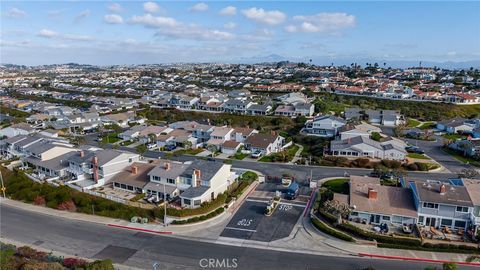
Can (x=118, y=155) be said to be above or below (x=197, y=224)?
above

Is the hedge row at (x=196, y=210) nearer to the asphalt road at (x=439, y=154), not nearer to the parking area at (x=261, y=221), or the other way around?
the parking area at (x=261, y=221)

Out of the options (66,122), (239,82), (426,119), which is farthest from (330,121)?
(239,82)

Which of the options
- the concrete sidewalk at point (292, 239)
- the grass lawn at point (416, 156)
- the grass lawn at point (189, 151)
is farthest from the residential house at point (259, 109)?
the concrete sidewalk at point (292, 239)

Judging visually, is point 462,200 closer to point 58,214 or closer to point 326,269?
point 326,269

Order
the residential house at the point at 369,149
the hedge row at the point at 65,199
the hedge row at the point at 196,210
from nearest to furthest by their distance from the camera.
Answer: the hedge row at the point at 196,210 < the hedge row at the point at 65,199 < the residential house at the point at 369,149

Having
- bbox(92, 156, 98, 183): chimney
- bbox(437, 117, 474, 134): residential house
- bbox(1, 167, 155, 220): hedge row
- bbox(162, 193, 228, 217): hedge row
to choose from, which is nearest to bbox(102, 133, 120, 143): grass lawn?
bbox(1, 167, 155, 220): hedge row

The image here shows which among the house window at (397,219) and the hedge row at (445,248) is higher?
the house window at (397,219)

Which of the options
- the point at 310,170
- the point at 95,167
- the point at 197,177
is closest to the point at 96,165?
the point at 95,167
